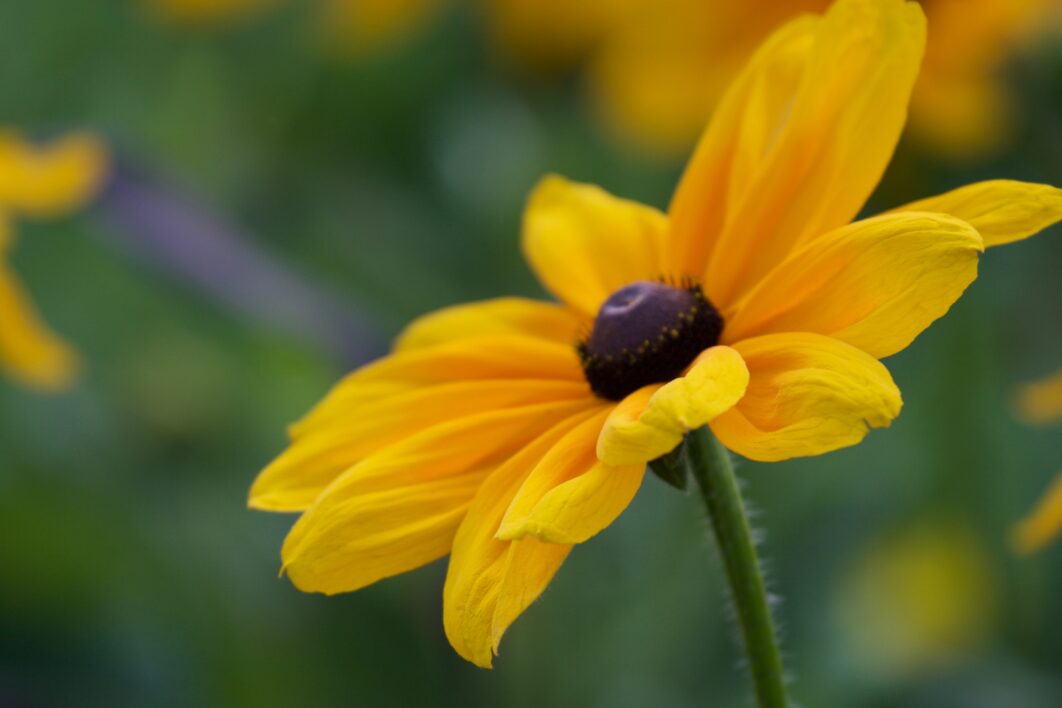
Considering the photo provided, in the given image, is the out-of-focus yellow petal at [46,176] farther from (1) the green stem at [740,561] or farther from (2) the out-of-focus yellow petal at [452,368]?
(1) the green stem at [740,561]

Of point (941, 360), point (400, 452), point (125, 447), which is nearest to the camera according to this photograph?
point (400, 452)

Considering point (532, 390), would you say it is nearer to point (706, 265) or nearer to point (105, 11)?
point (706, 265)

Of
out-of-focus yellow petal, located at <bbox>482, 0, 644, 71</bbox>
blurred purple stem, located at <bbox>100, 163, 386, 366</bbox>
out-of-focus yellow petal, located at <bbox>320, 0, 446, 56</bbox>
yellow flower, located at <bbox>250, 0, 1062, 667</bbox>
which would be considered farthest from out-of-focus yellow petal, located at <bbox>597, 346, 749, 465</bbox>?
out-of-focus yellow petal, located at <bbox>320, 0, 446, 56</bbox>

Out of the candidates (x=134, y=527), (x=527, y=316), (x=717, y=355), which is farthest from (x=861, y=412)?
(x=134, y=527)

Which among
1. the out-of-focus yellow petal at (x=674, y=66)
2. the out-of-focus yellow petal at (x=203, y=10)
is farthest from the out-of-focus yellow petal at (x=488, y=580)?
the out-of-focus yellow petal at (x=203, y=10)

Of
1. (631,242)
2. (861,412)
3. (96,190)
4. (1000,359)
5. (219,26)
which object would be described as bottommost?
(1000,359)

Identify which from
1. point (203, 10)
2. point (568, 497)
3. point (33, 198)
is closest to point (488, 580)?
point (568, 497)
